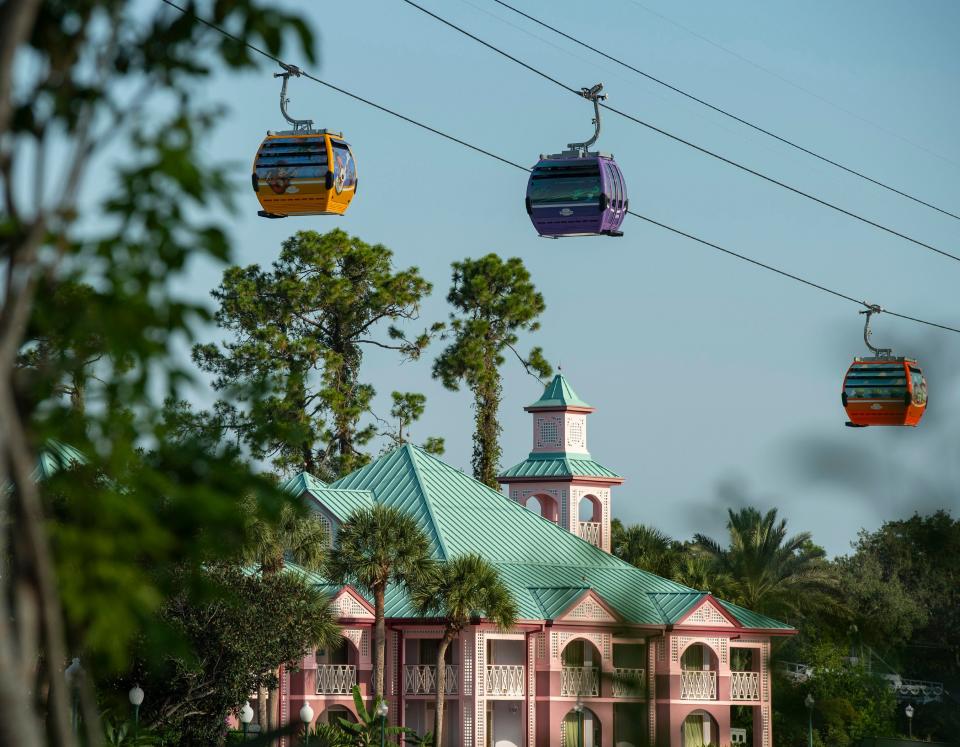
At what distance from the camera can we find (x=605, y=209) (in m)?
18.8

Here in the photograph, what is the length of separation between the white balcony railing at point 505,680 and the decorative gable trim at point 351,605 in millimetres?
3625

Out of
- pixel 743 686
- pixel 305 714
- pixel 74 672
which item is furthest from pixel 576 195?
pixel 743 686

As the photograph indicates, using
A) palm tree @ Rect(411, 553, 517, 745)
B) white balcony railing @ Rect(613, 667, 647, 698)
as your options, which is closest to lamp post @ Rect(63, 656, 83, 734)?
white balcony railing @ Rect(613, 667, 647, 698)

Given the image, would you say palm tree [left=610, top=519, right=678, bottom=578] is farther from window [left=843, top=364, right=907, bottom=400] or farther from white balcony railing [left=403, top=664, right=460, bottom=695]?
window [left=843, top=364, right=907, bottom=400]

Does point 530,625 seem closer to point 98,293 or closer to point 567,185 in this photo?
point 567,185

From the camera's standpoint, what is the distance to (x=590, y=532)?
180 feet

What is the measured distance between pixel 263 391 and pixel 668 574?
178ft

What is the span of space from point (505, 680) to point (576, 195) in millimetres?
27945

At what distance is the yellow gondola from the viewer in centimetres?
1856

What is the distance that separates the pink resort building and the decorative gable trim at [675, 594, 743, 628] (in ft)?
0.15

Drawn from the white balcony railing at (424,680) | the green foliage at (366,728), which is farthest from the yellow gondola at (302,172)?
the white balcony railing at (424,680)

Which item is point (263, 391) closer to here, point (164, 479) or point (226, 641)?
point (164, 479)

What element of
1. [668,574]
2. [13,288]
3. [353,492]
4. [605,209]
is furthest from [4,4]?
[668,574]

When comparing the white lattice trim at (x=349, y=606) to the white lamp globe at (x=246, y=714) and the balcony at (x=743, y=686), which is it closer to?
the white lamp globe at (x=246, y=714)
